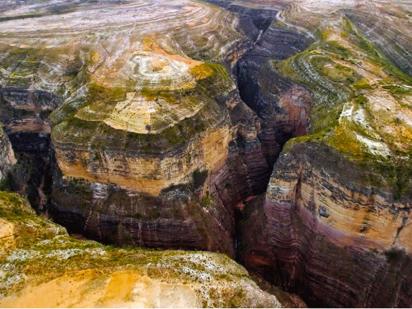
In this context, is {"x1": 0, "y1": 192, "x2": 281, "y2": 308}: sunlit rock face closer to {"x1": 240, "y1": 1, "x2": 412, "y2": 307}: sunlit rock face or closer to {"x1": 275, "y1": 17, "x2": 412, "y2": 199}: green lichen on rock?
{"x1": 240, "y1": 1, "x2": 412, "y2": 307}: sunlit rock face

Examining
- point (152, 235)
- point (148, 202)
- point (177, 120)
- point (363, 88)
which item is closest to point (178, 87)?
point (177, 120)

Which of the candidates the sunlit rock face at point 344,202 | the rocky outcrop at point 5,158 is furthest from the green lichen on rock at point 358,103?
the rocky outcrop at point 5,158

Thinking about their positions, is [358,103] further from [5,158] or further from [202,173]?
[5,158]

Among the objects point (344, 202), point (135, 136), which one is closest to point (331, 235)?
point (344, 202)

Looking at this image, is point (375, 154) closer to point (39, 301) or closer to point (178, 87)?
point (178, 87)

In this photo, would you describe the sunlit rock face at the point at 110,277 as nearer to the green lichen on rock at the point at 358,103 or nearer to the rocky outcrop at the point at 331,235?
the rocky outcrop at the point at 331,235

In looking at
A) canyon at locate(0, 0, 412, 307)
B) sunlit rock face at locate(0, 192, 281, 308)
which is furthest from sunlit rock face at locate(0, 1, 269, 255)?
sunlit rock face at locate(0, 192, 281, 308)
